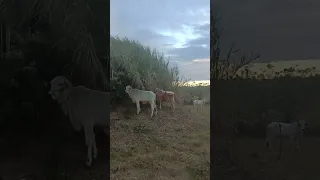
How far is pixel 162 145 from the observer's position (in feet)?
11.8

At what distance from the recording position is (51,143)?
143 inches

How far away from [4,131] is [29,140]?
26cm

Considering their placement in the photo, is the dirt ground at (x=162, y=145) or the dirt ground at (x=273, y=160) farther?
the dirt ground at (x=162, y=145)

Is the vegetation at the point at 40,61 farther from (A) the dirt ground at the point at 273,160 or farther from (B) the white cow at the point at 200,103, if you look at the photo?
(A) the dirt ground at the point at 273,160

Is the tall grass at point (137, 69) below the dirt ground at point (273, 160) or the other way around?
the other way around

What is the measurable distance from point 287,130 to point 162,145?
119 centimetres

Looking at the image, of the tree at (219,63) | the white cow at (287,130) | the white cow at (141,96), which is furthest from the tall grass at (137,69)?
the white cow at (287,130)

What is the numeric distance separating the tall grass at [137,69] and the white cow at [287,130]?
1015 millimetres

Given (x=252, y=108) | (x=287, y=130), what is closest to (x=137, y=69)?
(x=252, y=108)

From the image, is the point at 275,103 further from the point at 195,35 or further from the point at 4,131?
the point at 4,131

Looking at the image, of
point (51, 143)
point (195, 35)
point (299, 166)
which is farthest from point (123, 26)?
point (299, 166)

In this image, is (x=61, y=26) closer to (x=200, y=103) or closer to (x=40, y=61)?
(x=40, y=61)

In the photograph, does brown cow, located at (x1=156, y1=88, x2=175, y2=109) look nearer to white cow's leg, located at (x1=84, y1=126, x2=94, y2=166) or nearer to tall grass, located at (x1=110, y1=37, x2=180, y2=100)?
tall grass, located at (x1=110, y1=37, x2=180, y2=100)

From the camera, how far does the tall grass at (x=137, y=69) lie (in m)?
3.57
